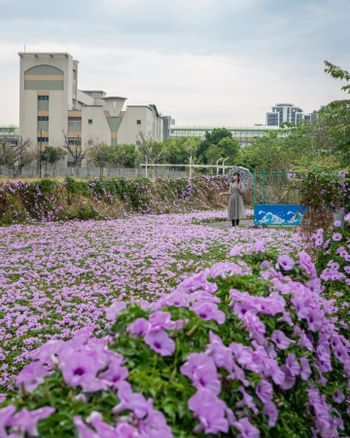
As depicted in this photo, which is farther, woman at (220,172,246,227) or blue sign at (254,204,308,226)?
blue sign at (254,204,308,226)

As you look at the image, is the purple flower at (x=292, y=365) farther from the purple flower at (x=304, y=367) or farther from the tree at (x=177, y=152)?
the tree at (x=177, y=152)

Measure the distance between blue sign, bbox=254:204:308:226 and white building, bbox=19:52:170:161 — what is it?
69842 millimetres

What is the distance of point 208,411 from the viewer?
164cm

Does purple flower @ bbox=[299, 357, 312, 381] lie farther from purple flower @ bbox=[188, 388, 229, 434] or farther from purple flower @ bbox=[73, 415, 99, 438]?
purple flower @ bbox=[73, 415, 99, 438]

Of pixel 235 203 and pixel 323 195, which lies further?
pixel 235 203

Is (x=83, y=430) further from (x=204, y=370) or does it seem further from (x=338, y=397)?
(x=338, y=397)

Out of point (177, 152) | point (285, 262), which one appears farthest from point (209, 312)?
point (177, 152)

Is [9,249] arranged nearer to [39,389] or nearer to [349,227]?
[349,227]

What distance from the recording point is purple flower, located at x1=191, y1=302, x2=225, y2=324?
7.02 feet

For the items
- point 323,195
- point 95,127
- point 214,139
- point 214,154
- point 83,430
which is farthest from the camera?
point 95,127

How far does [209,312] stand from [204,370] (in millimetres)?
381

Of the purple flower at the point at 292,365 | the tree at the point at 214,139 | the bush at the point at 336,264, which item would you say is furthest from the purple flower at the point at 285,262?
the tree at the point at 214,139

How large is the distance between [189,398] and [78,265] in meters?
7.76

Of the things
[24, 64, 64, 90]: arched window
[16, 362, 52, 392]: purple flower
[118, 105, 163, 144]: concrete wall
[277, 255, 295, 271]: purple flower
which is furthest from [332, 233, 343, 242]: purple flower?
[118, 105, 163, 144]: concrete wall
